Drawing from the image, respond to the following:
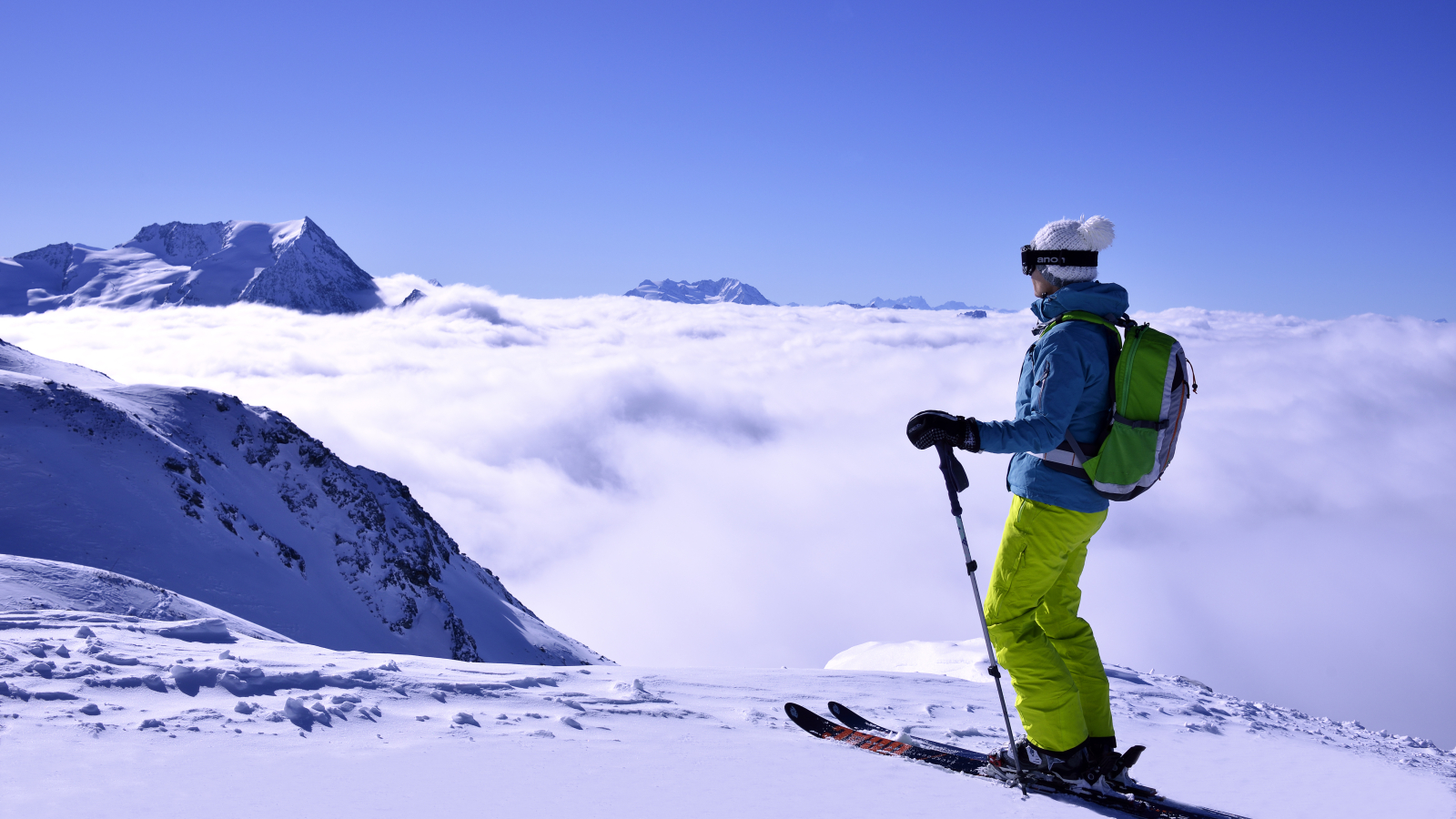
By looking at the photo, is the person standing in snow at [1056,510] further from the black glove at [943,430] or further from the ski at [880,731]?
the ski at [880,731]

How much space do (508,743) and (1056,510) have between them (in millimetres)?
3286

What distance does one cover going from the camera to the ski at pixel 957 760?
3852 mm

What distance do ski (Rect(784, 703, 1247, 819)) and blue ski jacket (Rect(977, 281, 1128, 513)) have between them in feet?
4.95

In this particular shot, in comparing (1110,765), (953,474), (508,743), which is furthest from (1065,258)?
(508,743)

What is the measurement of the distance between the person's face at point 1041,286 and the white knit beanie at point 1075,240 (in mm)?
43

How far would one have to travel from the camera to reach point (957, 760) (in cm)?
454

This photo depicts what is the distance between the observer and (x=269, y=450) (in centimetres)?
4250

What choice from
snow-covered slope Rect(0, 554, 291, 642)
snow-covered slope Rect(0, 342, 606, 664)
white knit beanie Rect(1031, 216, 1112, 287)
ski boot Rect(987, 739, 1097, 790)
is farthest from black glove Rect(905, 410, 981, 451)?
snow-covered slope Rect(0, 342, 606, 664)

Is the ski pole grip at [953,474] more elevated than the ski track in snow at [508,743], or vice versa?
the ski pole grip at [953,474]

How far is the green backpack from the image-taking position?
3914 mm

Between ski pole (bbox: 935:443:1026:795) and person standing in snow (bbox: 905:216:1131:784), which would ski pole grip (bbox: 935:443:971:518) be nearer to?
ski pole (bbox: 935:443:1026:795)

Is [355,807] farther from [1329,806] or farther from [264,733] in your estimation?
[1329,806]

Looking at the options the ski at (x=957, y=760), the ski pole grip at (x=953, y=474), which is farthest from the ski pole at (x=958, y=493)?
the ski at (x=957, y=760)

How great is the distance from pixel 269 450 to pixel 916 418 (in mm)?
46764
